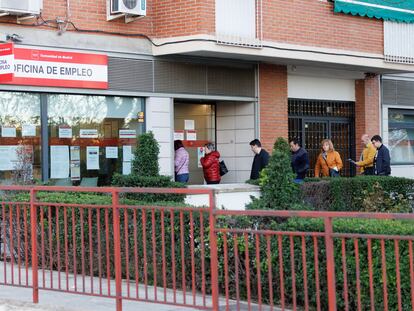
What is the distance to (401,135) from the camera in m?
21.6

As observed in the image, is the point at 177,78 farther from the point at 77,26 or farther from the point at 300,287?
the point at 300,287

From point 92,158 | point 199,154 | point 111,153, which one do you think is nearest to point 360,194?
point 199,154

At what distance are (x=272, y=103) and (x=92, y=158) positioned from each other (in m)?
4.79

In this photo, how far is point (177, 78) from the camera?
15758mm

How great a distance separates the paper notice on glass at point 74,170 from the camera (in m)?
14.4

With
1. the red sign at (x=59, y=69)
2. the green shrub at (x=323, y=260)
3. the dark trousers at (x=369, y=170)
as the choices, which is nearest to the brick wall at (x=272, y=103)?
the dark trousers at (x=369, y=170)

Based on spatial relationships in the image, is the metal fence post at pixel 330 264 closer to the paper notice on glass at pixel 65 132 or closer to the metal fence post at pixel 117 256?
the metal fence post at pixel 117 256

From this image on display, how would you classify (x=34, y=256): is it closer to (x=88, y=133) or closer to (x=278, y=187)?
(x=278, y=187)

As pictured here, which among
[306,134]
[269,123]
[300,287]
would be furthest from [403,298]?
[306,134]

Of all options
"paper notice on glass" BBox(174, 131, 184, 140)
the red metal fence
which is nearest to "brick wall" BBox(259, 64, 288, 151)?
"paper notice on glass" BBox(174, 131, 184, 140)

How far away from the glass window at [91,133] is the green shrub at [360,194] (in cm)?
388

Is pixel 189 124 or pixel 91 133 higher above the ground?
pixel 189 124

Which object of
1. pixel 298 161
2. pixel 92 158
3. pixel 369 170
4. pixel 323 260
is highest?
pixel 92 158

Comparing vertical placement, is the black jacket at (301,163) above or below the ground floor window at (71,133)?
below
